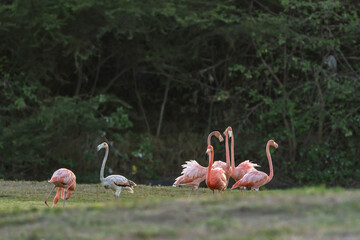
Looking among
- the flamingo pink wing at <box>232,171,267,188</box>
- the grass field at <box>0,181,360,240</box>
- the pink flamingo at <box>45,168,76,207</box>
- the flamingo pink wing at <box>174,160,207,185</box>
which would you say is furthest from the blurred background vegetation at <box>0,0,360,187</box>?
Answer: the grass field at <box>0,181,360,240</box>

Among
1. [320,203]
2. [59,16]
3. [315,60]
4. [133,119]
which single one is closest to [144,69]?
[133,119]

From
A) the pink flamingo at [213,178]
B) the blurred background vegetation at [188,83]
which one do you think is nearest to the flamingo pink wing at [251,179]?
the pink flamingo at [213,178]

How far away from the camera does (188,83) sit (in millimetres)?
19141

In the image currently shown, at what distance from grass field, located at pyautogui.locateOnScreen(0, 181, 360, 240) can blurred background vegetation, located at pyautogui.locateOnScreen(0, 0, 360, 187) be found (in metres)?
10.6

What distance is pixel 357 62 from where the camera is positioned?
18.5 meters

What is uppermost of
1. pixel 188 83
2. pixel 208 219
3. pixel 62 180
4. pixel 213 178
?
pixel 188 83

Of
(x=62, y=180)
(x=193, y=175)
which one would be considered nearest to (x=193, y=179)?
(x=193, y=175)

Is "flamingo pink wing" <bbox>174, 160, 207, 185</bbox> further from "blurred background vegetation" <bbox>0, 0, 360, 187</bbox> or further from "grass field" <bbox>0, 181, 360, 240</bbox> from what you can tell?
"blurred background vegetation" <bbox>0, 0, 360, 187</bbox>

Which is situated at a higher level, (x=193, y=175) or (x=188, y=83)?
(x=188, y=83)

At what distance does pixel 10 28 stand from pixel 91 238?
1328 cm

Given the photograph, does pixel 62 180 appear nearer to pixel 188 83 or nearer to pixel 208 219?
pixel 208 219

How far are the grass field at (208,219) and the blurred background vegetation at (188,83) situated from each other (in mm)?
10617

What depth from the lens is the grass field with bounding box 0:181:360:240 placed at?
5484 mm

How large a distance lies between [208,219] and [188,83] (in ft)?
43.7
